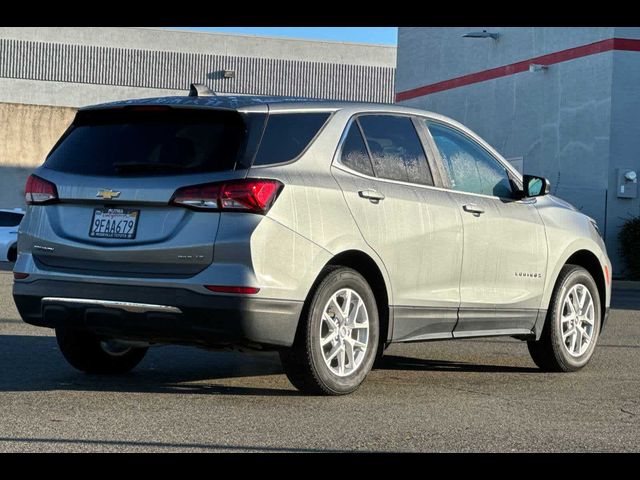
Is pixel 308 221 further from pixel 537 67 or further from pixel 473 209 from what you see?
pixel 537 67

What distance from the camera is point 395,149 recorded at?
8.46m

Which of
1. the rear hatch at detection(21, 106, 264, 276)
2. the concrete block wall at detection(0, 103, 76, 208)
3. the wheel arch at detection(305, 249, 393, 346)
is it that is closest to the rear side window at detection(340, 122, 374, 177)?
the wheel arch at detection(305, 249, 393, 346)

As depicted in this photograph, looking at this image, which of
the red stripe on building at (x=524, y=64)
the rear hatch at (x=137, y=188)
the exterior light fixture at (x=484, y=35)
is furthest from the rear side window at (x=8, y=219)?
the rear hatch at (x=137, y=188)

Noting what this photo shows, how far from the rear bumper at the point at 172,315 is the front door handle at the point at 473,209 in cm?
179

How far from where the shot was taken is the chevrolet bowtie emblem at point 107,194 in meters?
7.56

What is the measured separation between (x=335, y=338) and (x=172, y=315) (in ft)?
3.38

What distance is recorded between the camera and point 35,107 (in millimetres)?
48125

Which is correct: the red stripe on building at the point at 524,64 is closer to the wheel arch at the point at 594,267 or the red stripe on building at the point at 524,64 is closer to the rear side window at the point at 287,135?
the wheel arch at the point at 594,267

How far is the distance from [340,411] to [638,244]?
1996cm

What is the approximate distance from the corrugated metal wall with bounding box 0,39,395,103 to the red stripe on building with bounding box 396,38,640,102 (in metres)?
20.4

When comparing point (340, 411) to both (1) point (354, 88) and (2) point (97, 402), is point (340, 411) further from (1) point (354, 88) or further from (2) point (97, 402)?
(1) point (354, 88)

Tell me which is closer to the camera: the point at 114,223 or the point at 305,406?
the point at 305,406

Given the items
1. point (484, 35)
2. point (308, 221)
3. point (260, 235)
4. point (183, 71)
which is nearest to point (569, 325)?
point (308, 221)
